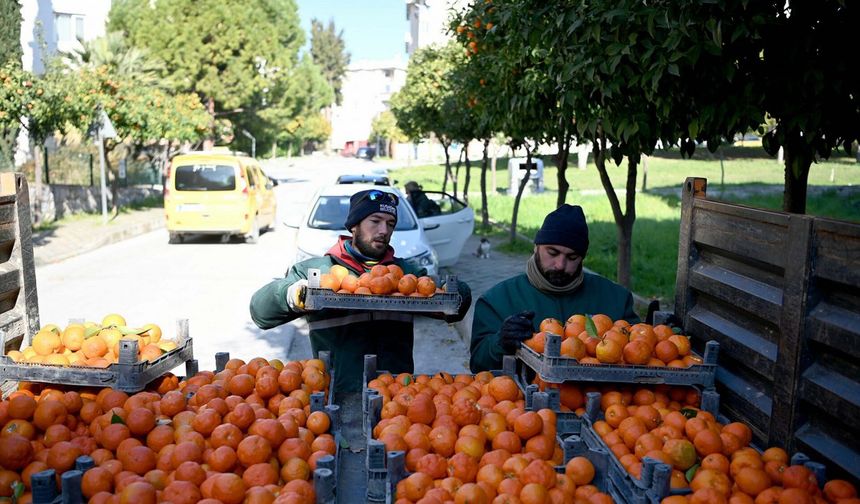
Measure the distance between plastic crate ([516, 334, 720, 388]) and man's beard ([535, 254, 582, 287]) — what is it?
0.75 meters

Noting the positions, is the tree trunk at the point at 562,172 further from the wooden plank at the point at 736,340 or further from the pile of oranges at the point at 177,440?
the pile of oranges at the point at 177,440

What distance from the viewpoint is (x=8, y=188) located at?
369 centimetres

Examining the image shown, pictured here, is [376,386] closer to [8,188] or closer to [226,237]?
[8,188]

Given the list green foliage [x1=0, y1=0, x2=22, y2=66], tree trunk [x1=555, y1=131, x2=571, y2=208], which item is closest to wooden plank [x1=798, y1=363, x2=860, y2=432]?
tree trunk [x1=555, y1=131, x2=571, y2=208]

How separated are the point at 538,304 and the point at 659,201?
23453 millimetres

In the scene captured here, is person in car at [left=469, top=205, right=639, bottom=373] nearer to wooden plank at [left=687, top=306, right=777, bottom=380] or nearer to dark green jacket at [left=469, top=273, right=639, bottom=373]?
dark green jacket at [left=469, top=273, right=639, bottom=373]

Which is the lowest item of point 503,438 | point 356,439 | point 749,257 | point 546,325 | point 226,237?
point 226,237

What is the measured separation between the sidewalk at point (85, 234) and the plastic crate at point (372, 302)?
12.4 metres

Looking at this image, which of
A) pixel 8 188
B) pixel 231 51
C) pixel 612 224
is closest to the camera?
pixel 8 188

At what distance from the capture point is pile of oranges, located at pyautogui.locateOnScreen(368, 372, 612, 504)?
2.40 metres

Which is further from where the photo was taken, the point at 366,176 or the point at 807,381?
the point at 366,176

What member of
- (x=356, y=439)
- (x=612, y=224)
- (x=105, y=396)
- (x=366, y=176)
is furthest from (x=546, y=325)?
(x=612, y=224)

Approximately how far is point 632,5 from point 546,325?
6.25 feet

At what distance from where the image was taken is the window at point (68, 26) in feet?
134
